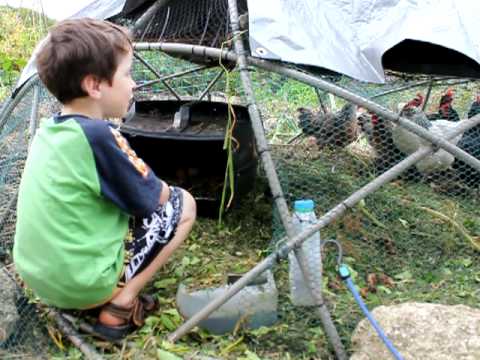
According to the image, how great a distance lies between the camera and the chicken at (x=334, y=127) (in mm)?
3578

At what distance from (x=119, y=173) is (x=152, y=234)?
12.8 inches

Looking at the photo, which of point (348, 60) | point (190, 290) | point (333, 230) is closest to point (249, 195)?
point (333, 230)

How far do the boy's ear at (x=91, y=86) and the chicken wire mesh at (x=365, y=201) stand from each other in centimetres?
66

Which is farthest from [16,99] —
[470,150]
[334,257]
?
[470,150]

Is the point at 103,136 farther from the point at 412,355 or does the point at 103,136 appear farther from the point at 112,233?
the point at 412,355

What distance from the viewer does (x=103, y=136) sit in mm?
1910

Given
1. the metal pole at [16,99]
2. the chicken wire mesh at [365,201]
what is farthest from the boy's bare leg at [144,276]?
the metal pole at [16,99]

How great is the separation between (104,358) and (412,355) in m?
1.08

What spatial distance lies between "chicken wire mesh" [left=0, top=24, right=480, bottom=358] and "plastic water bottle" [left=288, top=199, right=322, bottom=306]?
6 centimetres

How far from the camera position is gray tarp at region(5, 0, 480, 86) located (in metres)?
2.10

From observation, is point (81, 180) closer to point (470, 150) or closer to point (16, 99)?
point (16, 99)

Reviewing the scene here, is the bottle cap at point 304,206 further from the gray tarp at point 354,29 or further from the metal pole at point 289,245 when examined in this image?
the gray tarp at point 354,29

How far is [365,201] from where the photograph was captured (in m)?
3.29

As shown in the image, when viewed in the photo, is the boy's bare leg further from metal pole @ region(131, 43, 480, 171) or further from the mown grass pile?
metal pole @ region(131, 43, 480, 171)
